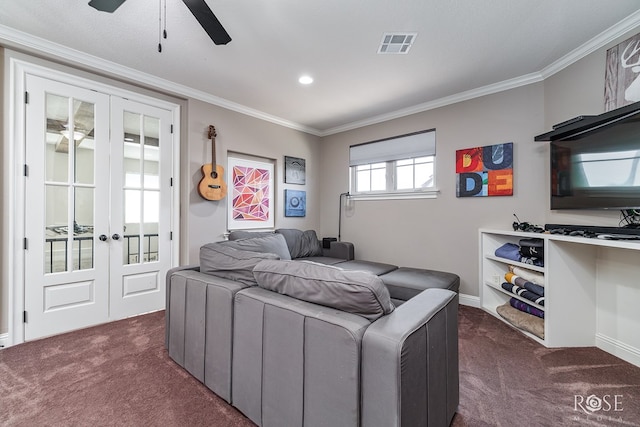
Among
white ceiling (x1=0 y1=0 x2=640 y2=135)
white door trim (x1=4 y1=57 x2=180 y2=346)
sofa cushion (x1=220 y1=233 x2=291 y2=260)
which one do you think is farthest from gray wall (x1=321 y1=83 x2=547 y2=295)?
white door trim (x1=4 y1=57 x2=180 y2=346)

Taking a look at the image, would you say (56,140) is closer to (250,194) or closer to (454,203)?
(250,194)

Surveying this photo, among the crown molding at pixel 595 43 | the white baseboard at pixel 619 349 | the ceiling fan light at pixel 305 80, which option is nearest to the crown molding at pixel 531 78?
the crown molding at pixel 595 43

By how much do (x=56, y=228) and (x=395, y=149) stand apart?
12.8ft

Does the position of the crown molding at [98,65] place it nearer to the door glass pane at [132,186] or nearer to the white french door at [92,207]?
the white french door at [92,207]

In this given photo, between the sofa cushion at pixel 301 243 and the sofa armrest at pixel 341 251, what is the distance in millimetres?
177

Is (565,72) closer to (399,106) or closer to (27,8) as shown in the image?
(399,106)

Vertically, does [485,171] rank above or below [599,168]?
above

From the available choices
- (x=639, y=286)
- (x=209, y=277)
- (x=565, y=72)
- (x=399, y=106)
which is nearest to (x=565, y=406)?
(x=639, y=286)

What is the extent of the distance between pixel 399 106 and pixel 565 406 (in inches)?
132

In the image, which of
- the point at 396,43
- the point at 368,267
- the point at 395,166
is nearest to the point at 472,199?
the point at 395,166

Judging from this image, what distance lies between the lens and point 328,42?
91.1 inches

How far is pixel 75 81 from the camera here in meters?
2.55

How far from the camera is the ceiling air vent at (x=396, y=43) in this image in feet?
7.28

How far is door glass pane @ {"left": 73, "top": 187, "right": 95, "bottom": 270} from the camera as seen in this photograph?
8.42 feet
